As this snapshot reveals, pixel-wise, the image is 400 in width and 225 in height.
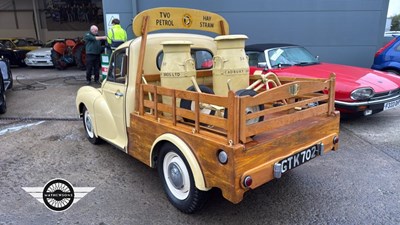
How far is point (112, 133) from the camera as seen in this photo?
13.3 feet

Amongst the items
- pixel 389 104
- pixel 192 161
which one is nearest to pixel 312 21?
pixel 389 104

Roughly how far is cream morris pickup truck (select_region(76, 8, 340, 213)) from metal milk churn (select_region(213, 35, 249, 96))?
1 cm

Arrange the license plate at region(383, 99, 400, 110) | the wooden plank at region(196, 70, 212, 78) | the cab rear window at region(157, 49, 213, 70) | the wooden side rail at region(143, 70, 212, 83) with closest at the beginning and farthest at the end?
1. the wooden side rail at region(143, 70, 212, 83)
2. the wooden plank at region(196, 70, 212, 78)
3. the cab rear window at region(157, 49, 213, 70)
4. the license plate at region(383, 99, 400, 110)

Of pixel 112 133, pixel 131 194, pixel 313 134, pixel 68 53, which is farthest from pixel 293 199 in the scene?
pixel 68 53

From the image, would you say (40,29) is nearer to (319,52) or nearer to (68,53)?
(68,53)

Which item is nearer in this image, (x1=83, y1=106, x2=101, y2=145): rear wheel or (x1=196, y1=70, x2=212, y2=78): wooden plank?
(x1=196, y1=70, x2=212, y2=78): wooden plank

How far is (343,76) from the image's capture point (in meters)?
5.47

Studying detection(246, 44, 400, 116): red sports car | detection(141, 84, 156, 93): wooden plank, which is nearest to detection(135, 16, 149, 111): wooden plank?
detection(141, 84, 156, 93): wooden plank

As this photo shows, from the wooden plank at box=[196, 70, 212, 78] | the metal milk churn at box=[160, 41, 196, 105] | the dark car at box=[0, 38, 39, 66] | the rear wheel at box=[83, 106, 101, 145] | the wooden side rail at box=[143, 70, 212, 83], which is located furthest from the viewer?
the dark car at box=[0, 38, 39, 66]

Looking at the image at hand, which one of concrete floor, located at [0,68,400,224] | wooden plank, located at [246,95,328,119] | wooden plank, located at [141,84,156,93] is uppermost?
wooden plank, located at [141,84,156,93]

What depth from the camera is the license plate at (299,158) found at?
2.72 m

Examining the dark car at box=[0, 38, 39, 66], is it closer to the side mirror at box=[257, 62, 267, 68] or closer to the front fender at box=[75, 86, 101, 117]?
the front fender at box=[75, 86, 101, 117]

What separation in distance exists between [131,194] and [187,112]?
1225 mm

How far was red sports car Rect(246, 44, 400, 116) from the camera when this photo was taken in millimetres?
5047
